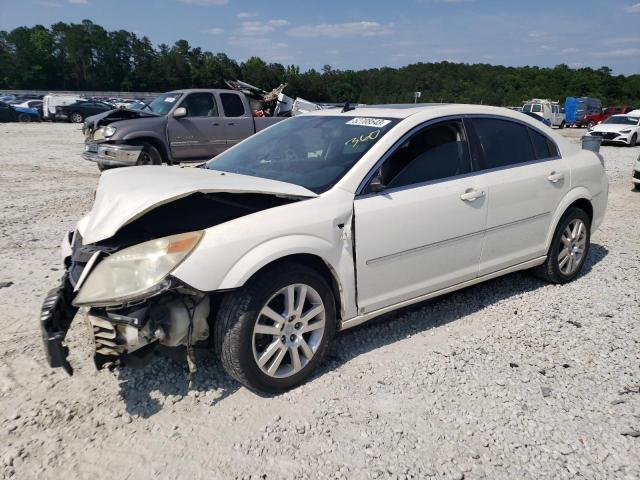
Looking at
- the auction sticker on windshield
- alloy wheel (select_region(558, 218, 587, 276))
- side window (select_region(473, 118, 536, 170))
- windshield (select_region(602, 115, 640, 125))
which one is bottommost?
windshield (select_region(602, 115, 640, 125))

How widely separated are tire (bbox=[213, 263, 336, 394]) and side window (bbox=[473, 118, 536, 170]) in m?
1.78

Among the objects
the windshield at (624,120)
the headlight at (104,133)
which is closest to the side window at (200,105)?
the headlight at (104,133)

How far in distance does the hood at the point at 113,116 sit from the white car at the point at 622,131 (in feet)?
60.9

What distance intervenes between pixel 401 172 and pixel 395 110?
0.63 metres

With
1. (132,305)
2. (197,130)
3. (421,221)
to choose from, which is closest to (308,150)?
(421,221)

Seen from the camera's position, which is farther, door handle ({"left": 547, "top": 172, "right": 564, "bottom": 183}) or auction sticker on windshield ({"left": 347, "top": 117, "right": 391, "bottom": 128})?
door handle ({"left": 547, "top": 172, "right": 564, "bottom": 183})

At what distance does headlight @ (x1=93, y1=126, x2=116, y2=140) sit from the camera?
9953 millimetres

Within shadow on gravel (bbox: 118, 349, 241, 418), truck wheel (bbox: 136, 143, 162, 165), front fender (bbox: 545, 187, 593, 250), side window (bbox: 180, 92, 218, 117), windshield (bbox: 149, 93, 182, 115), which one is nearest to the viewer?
shadow on gravel (bbox: 118, 349, 241, 418)

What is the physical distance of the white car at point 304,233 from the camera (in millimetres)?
2562

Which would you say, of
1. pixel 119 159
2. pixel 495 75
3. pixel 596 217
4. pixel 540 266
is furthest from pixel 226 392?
pixel 495 75

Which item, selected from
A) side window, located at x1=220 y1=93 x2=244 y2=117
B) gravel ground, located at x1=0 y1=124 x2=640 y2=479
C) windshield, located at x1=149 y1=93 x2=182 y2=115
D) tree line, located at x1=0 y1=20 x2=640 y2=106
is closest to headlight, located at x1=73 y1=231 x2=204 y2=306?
gravel ground, located at x1=0 y1=124 x2=640 y2=479

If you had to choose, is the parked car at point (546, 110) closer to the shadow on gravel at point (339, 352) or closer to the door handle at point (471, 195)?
the shadow on gravel at point (339, 352)

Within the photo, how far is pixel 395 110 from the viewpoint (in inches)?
149

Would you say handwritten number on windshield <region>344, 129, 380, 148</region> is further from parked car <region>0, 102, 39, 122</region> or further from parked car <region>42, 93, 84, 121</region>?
parked car <region>0, 102, 39, 122</region>
